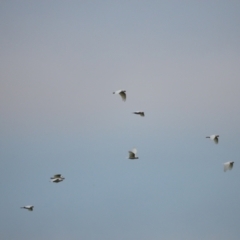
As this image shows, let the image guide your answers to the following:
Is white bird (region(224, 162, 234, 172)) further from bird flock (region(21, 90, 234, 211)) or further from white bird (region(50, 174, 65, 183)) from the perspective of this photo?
white bird (region(50, 174, 65, 183))

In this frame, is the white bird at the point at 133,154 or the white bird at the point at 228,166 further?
the white bird at the point at 133,154

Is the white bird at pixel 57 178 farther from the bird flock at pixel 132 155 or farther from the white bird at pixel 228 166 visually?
the white bird at pixel 228 166

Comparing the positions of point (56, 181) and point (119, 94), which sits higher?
point (119, 94)

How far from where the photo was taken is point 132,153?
99.0ft

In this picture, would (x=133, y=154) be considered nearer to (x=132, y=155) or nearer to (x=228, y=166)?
(x=132, y=155)

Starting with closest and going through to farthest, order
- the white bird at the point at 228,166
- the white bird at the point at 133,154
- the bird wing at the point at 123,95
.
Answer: the bird wing at the point at 123,95, the white bird at the point at 228,166, the white bird at the point at 133,154

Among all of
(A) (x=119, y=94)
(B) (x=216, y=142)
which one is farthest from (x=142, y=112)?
(B) (x=216, y=142)

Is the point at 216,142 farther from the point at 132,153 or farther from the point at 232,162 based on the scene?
the point at 132,153

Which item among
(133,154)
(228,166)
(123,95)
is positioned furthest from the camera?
(133,154)

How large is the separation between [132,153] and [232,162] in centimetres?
389

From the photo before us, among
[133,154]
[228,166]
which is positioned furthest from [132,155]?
[228,166]

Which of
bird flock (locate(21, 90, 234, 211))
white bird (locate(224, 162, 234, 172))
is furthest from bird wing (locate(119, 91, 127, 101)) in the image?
white bird (locate(224, 162, 234, 172))

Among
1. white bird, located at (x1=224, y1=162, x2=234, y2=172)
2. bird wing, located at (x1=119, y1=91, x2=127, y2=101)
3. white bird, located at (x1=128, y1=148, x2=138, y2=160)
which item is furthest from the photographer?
white bird, located at (x1=128, y1=148, x2=138, y2=160)

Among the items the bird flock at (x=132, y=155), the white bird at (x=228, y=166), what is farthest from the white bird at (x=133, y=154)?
the white bird at (x=228, y=166)
